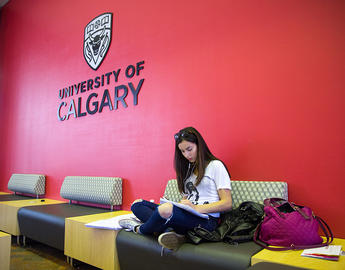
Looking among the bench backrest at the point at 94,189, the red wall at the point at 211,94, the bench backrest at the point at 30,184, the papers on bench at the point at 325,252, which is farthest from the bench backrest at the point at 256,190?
the bench backrest at the point at 30,184

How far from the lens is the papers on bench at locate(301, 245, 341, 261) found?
1505 mm

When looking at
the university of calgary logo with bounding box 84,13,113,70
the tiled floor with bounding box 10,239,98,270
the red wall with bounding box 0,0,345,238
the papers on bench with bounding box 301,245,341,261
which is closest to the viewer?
the papers on bench with bounding box 301,245,341,261

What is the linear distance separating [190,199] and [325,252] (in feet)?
3.27

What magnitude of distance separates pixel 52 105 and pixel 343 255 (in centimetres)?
429

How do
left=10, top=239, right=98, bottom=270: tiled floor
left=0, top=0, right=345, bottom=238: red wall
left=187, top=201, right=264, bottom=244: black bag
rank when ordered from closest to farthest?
left=187, top=201, right=264, bottom=244: black bag, left=0, top=0, right=345, bottom=238: red wall, left=10, top=239, right=98, bottom=270: tiled floor

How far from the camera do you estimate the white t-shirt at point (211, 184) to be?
2.12m

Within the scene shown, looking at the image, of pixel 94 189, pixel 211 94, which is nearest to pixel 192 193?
pixel 211 94

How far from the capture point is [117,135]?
11.5 ft

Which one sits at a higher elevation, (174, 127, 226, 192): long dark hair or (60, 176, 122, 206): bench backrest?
(174, 127, 226, 192): long dark hair

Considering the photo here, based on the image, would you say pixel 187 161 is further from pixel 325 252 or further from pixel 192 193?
pixel 325 252

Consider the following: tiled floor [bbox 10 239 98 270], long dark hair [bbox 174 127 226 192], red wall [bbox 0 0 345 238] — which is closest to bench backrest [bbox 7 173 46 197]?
red wall [bbox 0 0 345 238]

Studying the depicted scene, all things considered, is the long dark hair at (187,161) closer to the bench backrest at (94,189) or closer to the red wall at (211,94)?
the red wall at (211,94)

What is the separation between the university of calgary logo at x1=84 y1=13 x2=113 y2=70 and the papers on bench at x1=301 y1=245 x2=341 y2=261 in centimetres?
323

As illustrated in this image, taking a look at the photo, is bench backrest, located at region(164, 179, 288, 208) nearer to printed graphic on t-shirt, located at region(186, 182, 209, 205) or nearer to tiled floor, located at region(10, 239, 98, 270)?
printed graphic on t-shirt, located at region(186, 182, 209, 205)
